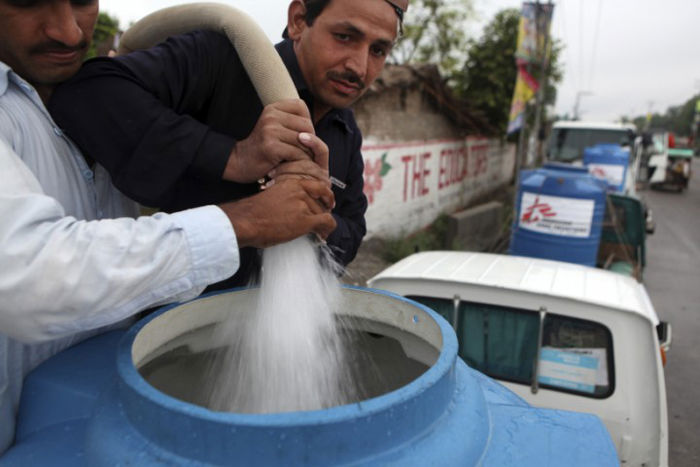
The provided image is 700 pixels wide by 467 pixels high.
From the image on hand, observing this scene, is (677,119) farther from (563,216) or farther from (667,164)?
(563,216)

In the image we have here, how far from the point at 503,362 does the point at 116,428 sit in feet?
6.84

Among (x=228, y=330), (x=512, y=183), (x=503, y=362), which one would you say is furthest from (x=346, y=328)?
(x=512, y=183)

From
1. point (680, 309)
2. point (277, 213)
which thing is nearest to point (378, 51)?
point (277, 213)

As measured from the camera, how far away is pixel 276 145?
3.37ft

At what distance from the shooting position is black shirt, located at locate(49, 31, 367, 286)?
1064 mm

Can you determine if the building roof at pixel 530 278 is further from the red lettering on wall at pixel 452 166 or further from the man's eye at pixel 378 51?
the red lettering on wall at pixel 452 166

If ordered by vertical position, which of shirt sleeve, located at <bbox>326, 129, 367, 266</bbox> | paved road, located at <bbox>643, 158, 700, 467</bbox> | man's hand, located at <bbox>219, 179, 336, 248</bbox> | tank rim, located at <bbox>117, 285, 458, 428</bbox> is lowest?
paved road, located at <bbox>643, 158, 700, 467</bbox>

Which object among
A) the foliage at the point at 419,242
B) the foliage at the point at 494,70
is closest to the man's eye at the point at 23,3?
the foliage at the point at 419,242

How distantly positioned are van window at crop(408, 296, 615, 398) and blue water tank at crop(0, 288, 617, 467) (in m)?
1.28

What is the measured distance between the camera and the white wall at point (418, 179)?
772 centimetres

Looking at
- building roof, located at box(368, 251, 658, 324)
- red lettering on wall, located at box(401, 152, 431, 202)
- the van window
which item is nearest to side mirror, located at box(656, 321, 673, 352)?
building roof, located at box(368, 251, 658, 324)

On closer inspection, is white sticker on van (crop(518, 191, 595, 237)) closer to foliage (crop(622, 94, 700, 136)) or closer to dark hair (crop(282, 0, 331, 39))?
dark hair (crop(282, 0, 331, 39))

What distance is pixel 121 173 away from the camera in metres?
1.08

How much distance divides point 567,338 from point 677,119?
92036mm
